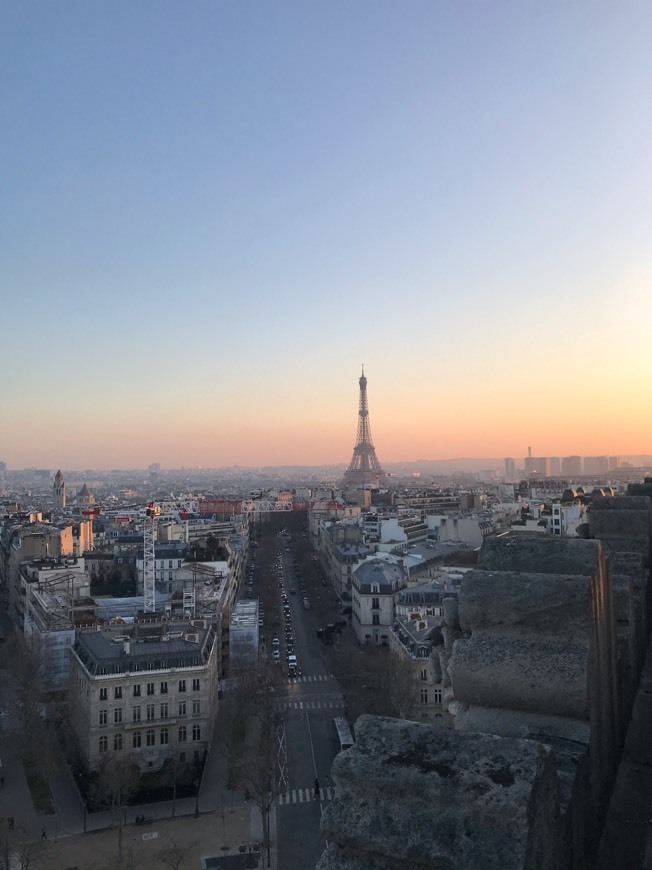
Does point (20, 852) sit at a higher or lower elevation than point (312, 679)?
higher

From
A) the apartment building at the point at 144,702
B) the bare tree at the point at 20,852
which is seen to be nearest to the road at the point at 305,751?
the apartment building at the point at 144,702

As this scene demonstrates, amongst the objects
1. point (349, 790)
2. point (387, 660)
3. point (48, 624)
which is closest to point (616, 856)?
point (349, 790)

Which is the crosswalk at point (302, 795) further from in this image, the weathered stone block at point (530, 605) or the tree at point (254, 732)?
the weathered stone block at point (530, 605)

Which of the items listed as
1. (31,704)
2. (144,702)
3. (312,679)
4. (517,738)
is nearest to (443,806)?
(517,738)

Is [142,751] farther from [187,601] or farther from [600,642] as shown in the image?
[600,642]

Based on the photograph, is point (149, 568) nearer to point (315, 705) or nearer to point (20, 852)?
point (315, 705)
